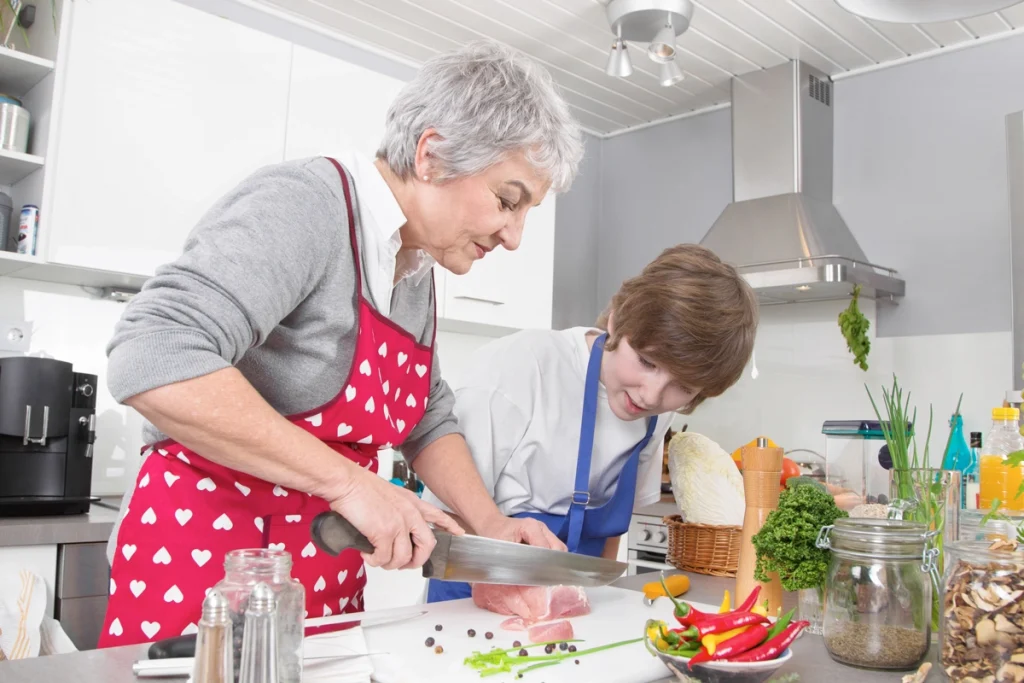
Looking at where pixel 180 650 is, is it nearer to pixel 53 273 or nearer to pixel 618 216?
pixel 53 273

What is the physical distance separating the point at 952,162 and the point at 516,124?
8.99 ft

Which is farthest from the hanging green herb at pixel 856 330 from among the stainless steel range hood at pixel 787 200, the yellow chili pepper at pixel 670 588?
the yellow chili pepper at pixel 670 588

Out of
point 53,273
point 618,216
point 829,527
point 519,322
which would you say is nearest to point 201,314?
point 829,527

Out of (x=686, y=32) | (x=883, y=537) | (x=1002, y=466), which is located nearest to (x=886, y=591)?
(x=883, y=537)

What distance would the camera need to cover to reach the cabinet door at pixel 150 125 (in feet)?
7.84

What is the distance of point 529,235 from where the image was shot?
358cm

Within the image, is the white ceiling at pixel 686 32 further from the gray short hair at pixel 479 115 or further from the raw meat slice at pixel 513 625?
the raw meat slice at pixel 513 625

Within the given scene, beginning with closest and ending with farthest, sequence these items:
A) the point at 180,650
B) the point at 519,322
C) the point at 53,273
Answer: the point at 180,650
the point at 53,273
the point at 519,322

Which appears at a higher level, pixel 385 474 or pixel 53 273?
pixel 53 273

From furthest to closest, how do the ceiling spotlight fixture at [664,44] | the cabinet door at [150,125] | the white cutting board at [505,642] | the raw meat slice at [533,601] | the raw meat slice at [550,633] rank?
the ceiling spotlight fixture at [664,44]
the cabinet door at [150,125]
the raw meat slice at [533,601]
the raw meat slice at [550,633]
the white cutting board at [505,642]

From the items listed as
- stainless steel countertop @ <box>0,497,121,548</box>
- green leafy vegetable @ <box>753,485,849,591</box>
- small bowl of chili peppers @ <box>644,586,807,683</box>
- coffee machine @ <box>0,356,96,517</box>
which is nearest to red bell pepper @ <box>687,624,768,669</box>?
small bowl of chili peppers @ <box>644,586,807,683</box>

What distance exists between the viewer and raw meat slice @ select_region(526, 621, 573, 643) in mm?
1053

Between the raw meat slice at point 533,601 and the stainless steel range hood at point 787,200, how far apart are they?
2.19 m

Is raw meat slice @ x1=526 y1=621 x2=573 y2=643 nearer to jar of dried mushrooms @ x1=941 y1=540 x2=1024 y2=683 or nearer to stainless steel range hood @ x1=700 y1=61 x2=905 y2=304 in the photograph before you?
jar of dried mushrooms @ x1=941 y1=540 x2=1024 y2=683
